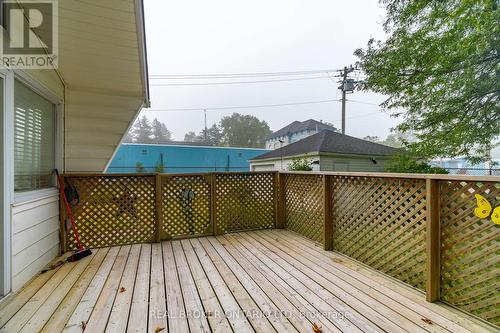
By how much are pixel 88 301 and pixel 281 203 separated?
132 inches

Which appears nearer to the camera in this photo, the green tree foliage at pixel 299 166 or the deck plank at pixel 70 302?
the deck plank at pixel 70 302

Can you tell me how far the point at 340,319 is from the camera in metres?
1.84

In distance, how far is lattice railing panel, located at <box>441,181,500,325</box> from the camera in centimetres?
179

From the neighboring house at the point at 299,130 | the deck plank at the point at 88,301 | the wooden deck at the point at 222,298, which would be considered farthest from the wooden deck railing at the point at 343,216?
the neighboring house at the point at 299,130

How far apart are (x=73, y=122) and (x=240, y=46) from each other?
13.9m

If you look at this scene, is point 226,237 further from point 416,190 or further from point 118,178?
point 416,190

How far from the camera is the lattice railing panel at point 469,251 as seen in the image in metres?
1.79

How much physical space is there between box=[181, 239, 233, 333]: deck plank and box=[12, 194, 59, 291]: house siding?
1.61m

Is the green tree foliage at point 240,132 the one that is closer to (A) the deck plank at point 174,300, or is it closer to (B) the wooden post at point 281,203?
(B) the wooden post at point 281,203

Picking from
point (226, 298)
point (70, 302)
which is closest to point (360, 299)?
point (226, 298)

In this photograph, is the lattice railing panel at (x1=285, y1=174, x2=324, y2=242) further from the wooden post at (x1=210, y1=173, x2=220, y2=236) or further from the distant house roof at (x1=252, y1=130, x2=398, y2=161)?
the distant house roof at (x1=252, y1=130, x2=398, y2=161)

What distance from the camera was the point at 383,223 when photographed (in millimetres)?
2705

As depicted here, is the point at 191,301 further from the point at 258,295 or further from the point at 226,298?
the point at 258,295

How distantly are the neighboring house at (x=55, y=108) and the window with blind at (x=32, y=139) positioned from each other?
10 mm
